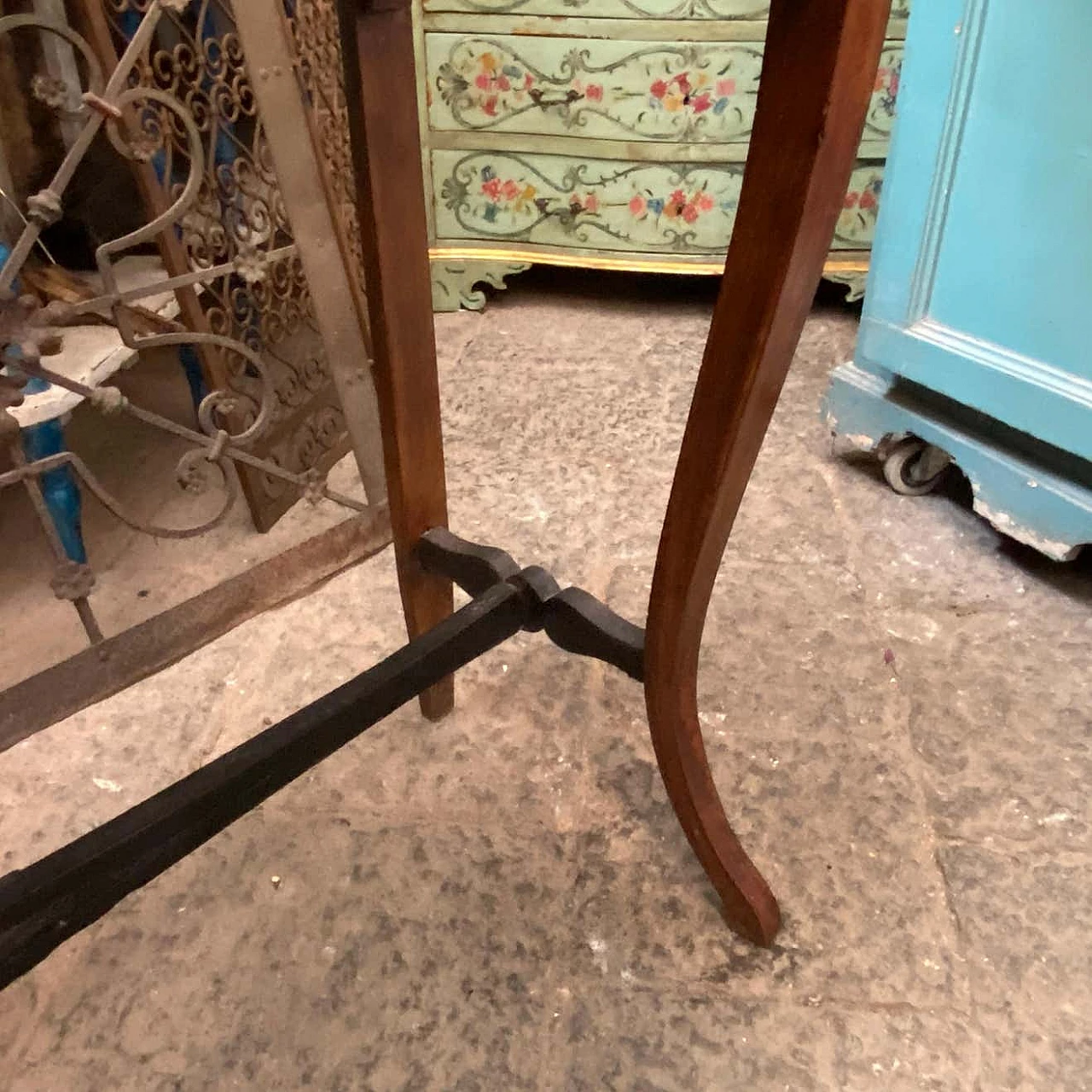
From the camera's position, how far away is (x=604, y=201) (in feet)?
5.98

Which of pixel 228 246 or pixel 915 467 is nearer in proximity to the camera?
pixel 228 246

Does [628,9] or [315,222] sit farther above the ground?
[628,9]

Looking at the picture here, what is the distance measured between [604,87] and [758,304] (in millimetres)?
1356

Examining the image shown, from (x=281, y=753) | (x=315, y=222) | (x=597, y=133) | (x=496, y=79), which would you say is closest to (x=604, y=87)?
(x=597, y=133)

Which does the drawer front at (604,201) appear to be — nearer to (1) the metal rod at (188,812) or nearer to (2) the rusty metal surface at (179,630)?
(2) the rusty metal surface at (179,630)

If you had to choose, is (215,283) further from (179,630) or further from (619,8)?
(619,8)

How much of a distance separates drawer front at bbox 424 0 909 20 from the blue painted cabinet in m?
0.56

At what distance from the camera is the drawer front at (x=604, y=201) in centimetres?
178

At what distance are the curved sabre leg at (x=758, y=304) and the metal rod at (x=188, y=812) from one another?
17 centimetres

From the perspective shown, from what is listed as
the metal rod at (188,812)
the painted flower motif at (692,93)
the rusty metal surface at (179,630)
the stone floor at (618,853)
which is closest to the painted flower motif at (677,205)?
the painted flower motif at (692,93)

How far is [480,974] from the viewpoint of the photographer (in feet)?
2.68

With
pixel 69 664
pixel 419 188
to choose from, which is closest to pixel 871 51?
pixel 419 188

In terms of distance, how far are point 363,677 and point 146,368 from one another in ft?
3.62

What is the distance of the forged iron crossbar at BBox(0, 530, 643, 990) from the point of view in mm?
590
